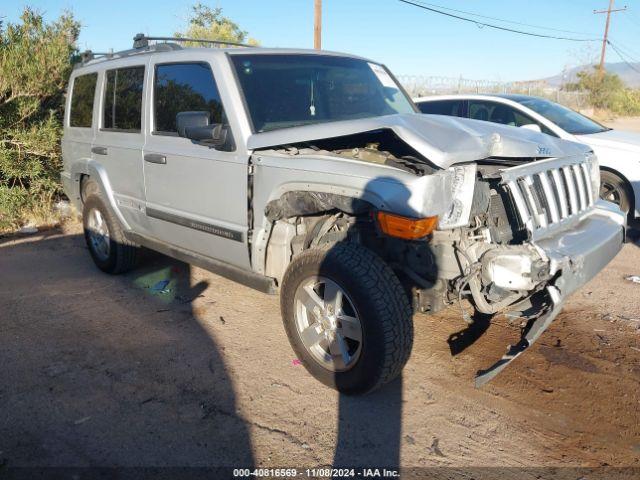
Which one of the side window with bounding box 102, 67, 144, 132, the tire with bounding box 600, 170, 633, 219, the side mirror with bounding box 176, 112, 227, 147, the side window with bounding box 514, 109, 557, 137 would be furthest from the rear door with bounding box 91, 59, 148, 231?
the tire with bounding box 600, 170, 633, 219

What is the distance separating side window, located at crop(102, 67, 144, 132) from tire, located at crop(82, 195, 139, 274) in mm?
776

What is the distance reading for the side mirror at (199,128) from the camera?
3516mm

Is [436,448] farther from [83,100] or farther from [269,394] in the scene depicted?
[83,100]

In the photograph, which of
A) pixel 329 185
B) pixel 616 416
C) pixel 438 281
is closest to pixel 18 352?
pixel 329 185

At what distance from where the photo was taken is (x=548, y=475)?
2.57 m

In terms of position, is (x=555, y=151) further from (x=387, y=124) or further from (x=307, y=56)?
(x=307, y=56)

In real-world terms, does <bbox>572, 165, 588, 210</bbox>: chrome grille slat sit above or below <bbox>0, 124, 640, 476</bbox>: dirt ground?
above

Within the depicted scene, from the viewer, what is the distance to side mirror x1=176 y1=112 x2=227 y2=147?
352 centimetres

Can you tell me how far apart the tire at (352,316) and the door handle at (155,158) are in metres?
1.53

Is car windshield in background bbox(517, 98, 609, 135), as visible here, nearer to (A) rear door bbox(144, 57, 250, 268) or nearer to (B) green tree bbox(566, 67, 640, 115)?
(A) rear door bbox(144, 57, 250, 268)

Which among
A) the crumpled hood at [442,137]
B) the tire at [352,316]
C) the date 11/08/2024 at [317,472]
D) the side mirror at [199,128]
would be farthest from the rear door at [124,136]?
the date 11/08/2024 at [317,472]

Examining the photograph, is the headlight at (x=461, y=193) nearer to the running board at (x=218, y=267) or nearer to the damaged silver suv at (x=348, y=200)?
the damaged silver suv at (x=348, y=200)

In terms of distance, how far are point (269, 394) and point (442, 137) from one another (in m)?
1.81

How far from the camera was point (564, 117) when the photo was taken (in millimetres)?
7414
